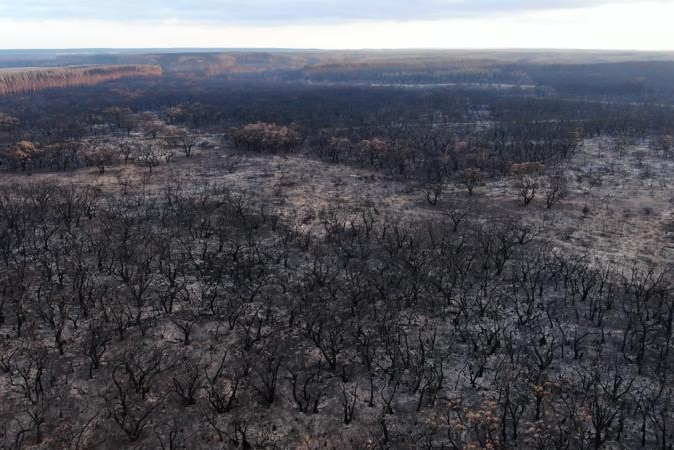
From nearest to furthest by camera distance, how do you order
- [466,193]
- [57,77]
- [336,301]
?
[336,301], [466,193], [57,77]

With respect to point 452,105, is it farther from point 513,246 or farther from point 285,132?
point 513,246

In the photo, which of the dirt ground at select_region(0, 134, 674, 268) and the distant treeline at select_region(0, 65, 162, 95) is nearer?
the dirt ground at select_region(0, 134, 674, 268)

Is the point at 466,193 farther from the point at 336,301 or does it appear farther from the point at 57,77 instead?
the point at 57,77

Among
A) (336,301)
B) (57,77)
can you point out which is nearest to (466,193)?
(336,301)

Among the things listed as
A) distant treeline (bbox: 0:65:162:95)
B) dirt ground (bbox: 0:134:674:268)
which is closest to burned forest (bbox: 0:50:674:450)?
dirt ground (bbox: 0:134:674:268)

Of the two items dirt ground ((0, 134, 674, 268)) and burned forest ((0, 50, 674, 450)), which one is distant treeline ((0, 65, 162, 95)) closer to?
burned forest ((0, 50, 674, 450))

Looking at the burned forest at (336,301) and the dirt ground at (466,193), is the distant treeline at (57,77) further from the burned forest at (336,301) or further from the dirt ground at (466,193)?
the dirt ground at (466,193)

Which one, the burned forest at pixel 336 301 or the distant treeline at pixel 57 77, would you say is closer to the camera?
the burned forest at pixel 336 301

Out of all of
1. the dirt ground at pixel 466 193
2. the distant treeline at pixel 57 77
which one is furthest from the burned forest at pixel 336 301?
the distant treeline at pixel 57 77
